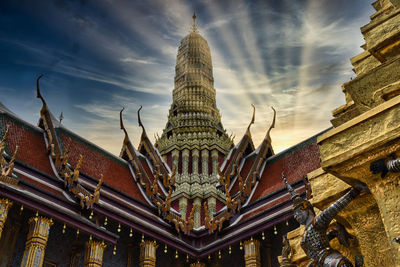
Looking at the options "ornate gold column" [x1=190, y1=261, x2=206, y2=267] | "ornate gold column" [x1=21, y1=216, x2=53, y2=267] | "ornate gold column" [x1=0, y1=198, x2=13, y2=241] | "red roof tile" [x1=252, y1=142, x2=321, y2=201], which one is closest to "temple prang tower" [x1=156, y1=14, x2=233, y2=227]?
"red roof tile" [x1=252, y1=142, x2=321, y2=201]

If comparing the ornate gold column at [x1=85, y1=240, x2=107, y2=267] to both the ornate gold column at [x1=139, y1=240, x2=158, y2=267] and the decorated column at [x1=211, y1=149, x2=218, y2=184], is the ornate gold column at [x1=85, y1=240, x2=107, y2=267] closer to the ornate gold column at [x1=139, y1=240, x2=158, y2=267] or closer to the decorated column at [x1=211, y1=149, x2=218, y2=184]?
the ornate gold column at [x1=139, y1=240, x2=158, y2=267]

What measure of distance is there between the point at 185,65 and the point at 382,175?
2263cm

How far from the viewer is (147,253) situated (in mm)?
10125

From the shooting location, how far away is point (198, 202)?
54.1 feet

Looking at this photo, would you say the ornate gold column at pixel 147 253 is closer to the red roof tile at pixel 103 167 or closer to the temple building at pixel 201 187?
the temple building at pixel 201 187

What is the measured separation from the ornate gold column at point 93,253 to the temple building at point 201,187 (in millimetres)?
21

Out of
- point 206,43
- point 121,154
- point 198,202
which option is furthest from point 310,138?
point 206,43

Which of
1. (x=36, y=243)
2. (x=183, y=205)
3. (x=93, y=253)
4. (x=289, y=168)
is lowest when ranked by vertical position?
(x=36, y=243)

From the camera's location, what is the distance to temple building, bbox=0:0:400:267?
246 centimetres

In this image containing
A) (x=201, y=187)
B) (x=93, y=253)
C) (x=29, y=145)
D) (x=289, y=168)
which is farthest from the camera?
(x=201, y=187)

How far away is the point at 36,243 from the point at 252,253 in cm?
501

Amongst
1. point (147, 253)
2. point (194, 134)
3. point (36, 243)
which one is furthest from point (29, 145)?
point (194, 134)

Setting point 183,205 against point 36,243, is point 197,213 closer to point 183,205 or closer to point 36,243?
point 183,205

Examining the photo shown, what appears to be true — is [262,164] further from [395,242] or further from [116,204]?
[395,242]
